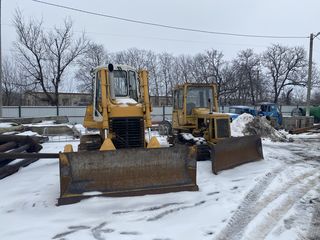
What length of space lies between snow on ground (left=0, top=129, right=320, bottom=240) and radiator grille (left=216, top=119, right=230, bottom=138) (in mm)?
3064

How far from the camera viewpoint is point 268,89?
6103 centimetres

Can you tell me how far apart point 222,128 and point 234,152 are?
1.65 metres

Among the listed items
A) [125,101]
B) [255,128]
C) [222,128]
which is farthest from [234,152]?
[255,128]

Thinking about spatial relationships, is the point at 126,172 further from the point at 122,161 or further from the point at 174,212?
the point at 174,212

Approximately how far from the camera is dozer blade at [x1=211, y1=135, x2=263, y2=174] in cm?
973

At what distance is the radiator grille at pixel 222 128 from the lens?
39.6ft

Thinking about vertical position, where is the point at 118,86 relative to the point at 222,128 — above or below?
above

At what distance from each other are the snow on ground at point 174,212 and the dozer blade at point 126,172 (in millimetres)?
216

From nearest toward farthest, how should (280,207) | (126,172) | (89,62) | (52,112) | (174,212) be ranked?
(174,212)
(280,207)
(126,172)
(52,112)
(89,62)

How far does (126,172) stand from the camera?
289 inches

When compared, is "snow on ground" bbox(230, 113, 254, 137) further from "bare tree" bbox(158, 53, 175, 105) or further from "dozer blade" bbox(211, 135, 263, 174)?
"bare tree" bbox(158, 53, 175, 105)

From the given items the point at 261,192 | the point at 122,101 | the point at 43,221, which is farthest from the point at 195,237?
the point at 122,101

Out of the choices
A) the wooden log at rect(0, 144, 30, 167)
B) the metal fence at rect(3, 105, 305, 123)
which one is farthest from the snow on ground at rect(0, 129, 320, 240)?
the metal fence at rect(3, 105, 305, 123)

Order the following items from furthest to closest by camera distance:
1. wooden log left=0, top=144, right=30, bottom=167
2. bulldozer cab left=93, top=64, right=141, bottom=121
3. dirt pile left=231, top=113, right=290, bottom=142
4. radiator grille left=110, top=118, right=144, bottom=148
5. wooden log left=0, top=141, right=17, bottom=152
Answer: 1. dirt pile left=231, top=113, right=290, bottom=142
2. wooden log left=0, top=141, right=17, bottom=152
3. wooden log left=0, top=144, right=30, bottom=167
4. bulldozer cab left=93, top=64, right=141, bottom=121
5. radiator grille left=110, top=118, right=144, bottom=148
